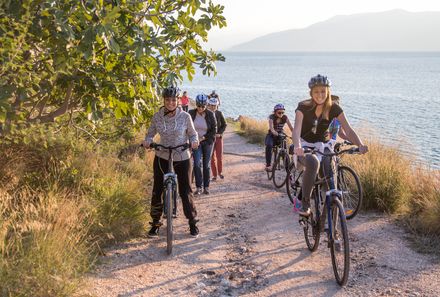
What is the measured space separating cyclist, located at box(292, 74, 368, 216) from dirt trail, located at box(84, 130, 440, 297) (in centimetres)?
105

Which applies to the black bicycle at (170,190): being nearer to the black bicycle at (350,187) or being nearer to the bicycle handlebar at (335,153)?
the bicycle handlebar at (335,153)

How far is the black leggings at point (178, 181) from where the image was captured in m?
6.87

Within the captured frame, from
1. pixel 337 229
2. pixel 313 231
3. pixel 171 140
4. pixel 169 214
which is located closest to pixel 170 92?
pixel 171 140

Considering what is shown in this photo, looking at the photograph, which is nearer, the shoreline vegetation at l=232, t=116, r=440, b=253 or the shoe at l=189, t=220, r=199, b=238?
the shoreline vegetation at l=232, t=116, r=440, b=253

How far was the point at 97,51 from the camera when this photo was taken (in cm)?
599

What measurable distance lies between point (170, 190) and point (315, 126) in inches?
89.0

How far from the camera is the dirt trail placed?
5262mm

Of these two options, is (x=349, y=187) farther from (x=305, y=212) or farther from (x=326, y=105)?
(x=326, y=105)

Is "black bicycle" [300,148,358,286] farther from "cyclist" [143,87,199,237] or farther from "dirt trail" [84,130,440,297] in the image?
"cyclist" [143,87,199,237]

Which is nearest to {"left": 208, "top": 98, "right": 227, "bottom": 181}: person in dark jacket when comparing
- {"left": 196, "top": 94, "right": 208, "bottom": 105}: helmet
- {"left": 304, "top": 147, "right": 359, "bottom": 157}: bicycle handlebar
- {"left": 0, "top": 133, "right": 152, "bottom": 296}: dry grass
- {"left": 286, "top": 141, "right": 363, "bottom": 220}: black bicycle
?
{"left": 196, "top": 94, "right": 208, "bottom": 105}: helmet

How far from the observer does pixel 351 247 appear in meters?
6.76

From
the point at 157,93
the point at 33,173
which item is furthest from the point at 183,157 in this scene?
the point at 33,173

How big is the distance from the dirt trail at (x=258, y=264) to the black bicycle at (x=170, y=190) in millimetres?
339

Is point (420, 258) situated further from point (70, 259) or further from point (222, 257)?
point (70, 259)
